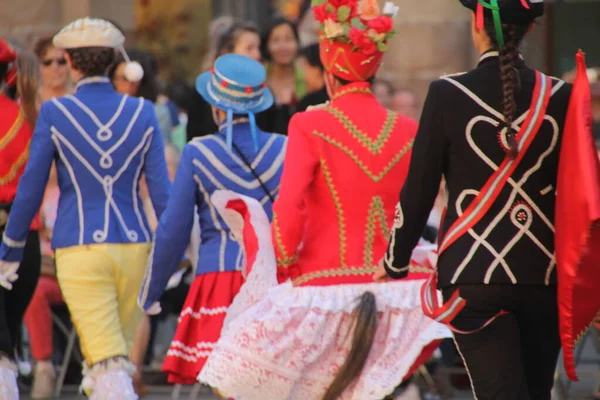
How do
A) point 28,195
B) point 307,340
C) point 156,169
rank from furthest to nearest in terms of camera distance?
1. point 156,169
2. point 28,195
3. point 307,340

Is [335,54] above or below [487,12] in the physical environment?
below

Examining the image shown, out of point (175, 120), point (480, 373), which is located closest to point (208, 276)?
point (480, 373)

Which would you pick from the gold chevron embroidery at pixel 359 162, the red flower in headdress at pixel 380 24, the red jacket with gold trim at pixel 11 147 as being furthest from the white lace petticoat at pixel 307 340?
the red jacket with gold trim at pixel 11 147

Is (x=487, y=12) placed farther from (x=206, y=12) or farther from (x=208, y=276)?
(x=206, y=12)

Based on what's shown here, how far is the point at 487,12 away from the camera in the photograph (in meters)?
5.02

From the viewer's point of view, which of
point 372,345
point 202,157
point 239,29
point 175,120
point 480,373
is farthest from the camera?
point 175,120

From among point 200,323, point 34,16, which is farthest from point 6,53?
point 34,16

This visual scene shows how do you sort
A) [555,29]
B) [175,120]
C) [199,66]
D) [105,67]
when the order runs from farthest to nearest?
[199,66]
[555,29]
[175,120]
[105,67]

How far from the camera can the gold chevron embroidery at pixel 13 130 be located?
7.36 meters

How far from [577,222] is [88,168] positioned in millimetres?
3116

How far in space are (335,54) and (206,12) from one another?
9337 millimetres

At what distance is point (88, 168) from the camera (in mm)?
7246

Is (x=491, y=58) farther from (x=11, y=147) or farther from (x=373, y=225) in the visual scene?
(x=11, y=147)

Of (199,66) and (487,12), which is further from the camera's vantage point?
(199,66)
